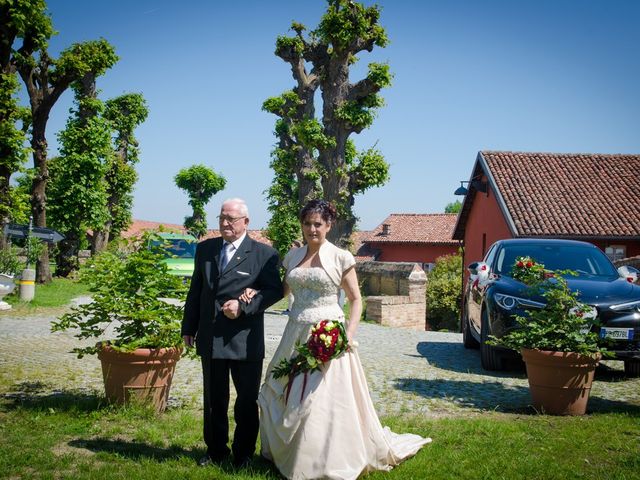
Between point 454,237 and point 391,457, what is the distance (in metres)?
26.1

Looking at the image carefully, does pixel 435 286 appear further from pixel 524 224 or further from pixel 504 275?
pixel 504 275

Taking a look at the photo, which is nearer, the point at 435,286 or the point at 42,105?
the point at 42,105

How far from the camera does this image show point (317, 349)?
4.11 metres

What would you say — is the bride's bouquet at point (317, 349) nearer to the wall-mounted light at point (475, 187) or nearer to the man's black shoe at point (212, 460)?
the man's black shoe at point (212, 460)

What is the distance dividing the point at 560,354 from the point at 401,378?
2740mm

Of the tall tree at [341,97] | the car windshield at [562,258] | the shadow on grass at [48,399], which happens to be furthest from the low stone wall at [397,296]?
the shadow on grass at [48,399]

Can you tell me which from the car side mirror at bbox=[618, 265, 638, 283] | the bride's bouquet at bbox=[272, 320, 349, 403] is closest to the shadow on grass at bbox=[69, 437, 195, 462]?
the bride's bouquet at bbox=[272, 320, 349, 403]

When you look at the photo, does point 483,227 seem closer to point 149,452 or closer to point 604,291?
point 604,291

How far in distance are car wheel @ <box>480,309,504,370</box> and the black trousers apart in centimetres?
486

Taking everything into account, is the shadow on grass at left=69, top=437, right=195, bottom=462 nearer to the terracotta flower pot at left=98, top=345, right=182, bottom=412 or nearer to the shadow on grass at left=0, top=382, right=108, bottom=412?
the terracotta flower pot at left=98, top=345, right=182, bottom=412

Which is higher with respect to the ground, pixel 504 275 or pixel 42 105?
pixel 42 105

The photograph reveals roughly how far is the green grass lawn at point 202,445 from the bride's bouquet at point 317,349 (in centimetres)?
72

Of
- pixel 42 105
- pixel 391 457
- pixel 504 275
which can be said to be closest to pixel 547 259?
pixel 504 275

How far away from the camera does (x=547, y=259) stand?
9195mm
